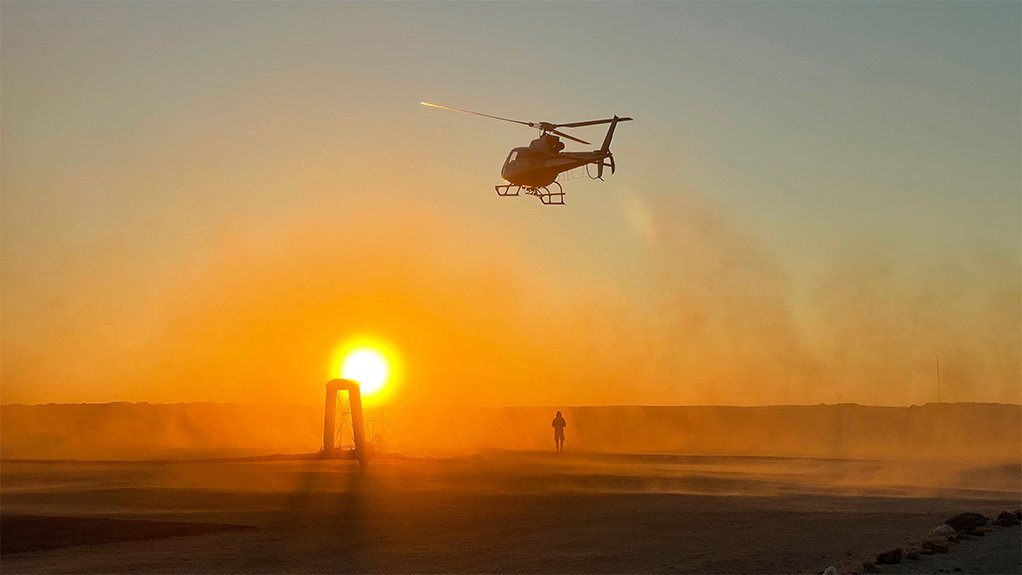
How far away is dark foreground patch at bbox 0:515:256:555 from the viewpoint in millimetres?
→ 19500

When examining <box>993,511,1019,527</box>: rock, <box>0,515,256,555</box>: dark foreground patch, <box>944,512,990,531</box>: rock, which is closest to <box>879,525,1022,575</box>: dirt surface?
<box>944,512,990,531</box>: rock

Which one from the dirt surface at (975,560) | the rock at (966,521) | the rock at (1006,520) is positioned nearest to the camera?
the dirt surface at (975,560)

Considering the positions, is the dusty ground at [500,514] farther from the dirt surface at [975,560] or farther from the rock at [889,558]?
the rock at [889,558]

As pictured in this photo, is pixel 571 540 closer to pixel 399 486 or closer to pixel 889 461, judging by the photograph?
pixel 399 486

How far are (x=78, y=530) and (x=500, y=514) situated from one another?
27.4 ft

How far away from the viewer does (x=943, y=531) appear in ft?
61.2

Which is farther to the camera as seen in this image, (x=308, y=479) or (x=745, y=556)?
(x=308, y=479)

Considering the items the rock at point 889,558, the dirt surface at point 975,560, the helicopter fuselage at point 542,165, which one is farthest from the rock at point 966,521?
the helicopter fuselage at point 542,165

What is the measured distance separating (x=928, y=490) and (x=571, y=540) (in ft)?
44.7

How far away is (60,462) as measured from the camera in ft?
142

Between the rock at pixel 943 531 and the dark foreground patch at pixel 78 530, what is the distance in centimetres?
1241

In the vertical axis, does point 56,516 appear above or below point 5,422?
below

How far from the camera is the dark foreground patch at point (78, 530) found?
64.0ft

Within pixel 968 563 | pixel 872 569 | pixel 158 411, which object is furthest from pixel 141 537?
pixel 158 411
